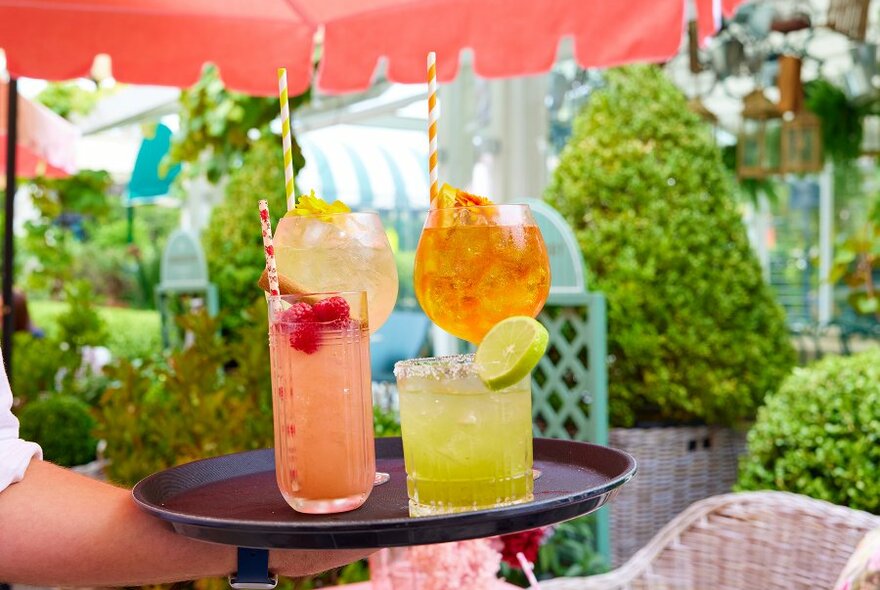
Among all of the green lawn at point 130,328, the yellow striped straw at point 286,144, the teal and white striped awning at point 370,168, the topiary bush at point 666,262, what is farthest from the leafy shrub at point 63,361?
the teal and white striped awning at point 370,168

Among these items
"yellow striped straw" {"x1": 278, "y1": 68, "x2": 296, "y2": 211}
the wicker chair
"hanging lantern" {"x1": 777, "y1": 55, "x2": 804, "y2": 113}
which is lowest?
the wicker chair

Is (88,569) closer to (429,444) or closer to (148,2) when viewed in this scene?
(429,444)

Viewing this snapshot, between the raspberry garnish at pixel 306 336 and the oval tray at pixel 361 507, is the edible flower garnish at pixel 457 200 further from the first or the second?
the oval tray at pixel 361 507

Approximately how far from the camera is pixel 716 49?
18.4ft

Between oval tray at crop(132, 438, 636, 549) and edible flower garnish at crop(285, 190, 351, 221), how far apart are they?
0.37m

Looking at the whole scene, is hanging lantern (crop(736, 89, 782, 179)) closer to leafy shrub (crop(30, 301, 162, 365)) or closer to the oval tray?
the oval tray

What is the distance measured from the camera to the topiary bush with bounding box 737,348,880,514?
118 inches

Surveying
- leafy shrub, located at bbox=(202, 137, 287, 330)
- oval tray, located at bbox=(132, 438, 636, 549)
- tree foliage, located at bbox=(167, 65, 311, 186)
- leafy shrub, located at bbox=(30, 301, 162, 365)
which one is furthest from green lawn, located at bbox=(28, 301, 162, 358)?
oval tray, located at bbox=(132, 438, 636, 549)

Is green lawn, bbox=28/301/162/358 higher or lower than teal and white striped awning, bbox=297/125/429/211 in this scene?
lower

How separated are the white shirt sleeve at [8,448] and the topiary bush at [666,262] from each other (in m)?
3.12

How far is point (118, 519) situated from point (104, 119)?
8.31 metres

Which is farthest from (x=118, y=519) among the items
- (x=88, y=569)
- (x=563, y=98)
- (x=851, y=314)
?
(x=851, y=314)

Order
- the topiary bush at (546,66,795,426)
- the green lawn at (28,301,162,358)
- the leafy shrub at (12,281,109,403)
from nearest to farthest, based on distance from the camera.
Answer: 1. the topiary bush at (546,66,795,426)
2. the leafy shrub at (12,281,109,403)
3. the green lawn at (28,301,162,358)

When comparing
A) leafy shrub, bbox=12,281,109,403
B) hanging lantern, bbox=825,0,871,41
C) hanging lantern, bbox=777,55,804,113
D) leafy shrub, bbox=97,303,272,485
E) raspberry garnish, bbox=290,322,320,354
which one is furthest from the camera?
hanging lantern, bbox=777,55,804,113
